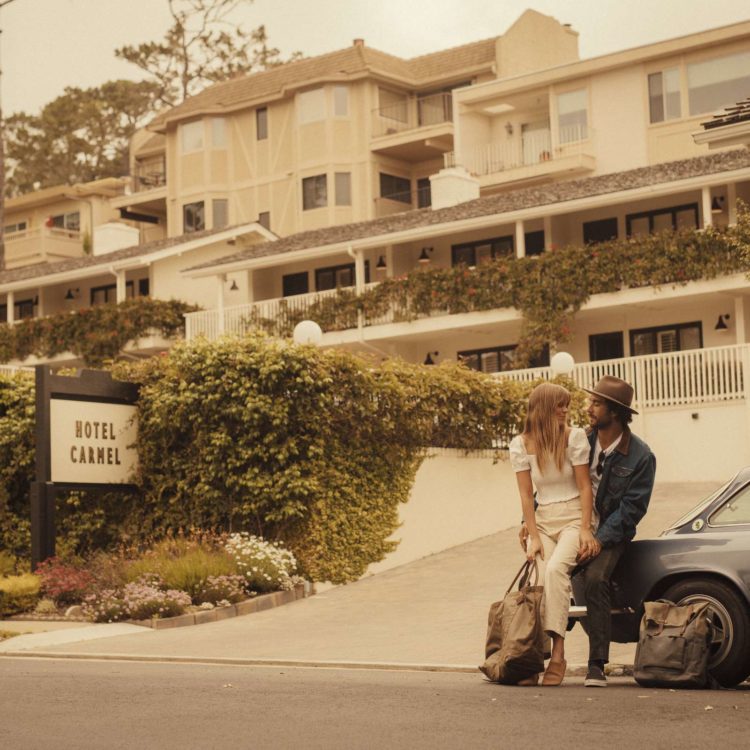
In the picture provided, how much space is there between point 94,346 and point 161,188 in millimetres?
21972

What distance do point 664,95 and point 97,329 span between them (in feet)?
59.5

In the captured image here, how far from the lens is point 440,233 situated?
3722 centimetres

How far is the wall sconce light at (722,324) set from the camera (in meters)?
33.0

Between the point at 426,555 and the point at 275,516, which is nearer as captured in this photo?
the point at 275,516

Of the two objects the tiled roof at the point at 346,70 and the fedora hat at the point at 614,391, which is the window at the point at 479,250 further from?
the fedora hat at the point at 614,391

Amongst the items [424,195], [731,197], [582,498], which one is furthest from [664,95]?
[582,498]

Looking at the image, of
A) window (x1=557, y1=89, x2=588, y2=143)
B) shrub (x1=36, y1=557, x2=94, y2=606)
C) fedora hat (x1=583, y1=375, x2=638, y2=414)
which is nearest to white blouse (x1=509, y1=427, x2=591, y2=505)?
fedora hat (x1=583, y1=375, x2=638, y2=414)

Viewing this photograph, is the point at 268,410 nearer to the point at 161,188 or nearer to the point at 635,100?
the point at 635,100

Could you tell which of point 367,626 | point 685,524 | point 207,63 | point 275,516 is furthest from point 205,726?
point 207,63

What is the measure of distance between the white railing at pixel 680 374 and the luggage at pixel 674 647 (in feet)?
58.3

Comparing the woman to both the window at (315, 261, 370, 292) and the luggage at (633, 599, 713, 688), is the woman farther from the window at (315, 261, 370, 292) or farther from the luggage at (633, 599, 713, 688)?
the window at (315, 261, 370, 292)

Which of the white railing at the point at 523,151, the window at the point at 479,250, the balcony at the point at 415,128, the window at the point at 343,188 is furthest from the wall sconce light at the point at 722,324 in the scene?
the window at the point at 343,188

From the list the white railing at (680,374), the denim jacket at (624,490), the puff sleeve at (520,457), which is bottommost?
the denim jacket at (624,490)

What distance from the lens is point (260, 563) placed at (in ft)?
58.2
